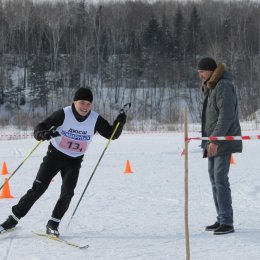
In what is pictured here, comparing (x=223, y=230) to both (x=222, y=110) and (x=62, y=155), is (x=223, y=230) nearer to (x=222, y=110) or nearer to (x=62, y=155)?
(x=222, y=110)

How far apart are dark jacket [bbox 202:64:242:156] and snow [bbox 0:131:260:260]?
953mm

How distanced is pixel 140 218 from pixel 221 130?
1.63m

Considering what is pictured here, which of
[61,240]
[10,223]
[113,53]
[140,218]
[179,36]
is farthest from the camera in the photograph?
[179,36]

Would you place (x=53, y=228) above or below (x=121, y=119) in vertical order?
below

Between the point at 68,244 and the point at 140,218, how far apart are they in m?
1.43

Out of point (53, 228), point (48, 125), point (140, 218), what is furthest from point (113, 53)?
point (53, 228)

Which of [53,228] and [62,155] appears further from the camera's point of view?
[62,155]

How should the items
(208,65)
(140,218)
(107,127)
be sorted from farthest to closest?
(140,218) < (107,127) < (208,65)

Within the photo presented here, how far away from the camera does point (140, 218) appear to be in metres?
5.94

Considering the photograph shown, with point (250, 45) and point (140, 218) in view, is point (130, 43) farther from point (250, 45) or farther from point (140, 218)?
point (140, 218)

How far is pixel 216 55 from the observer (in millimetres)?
46125

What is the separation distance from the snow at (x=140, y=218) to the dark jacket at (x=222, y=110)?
0.95 meters

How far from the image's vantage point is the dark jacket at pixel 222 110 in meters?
5.03

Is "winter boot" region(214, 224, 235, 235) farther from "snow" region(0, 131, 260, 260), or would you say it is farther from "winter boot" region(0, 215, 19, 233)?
"winter boot" region(0, 215, 19, 233)
